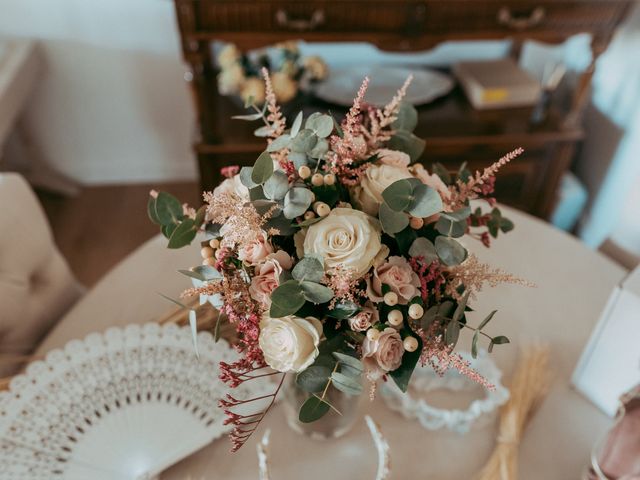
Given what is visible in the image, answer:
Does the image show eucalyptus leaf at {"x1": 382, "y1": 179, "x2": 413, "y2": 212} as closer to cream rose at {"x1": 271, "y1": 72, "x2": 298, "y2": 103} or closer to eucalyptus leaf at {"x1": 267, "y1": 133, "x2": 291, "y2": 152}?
eucalyptus leaf at {"x1": 267, "y1": 133, "x2": 291, "y2": 152}

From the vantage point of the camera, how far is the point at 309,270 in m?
0.55

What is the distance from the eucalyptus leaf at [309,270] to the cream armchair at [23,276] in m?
0.57

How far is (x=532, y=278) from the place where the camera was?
1.08 metres

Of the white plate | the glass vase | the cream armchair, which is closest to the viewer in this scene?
the glass vase

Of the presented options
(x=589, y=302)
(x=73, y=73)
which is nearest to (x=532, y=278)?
(x=589, y=302)

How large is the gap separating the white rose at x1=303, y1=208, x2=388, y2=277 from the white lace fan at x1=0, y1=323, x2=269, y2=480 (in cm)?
37

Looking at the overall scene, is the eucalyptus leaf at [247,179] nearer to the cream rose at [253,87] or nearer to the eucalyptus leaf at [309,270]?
the eucalyptus leaf at [309,270]

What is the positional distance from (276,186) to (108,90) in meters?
1.84

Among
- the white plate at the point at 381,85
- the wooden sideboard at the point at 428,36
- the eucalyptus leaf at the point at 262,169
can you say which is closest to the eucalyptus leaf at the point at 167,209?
the eucalyptus leaf at the point at 262,169

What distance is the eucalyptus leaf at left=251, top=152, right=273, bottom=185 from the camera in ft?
1.90

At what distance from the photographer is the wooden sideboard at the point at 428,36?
→ 1.48 meters

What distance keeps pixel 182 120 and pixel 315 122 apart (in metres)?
1.79

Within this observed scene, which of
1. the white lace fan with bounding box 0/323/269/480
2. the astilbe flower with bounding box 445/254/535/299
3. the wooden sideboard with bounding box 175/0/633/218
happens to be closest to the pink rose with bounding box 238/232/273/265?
the astilbe flower with bounding box 445/254/535/299

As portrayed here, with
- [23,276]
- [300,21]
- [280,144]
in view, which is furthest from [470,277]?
[300,21]
